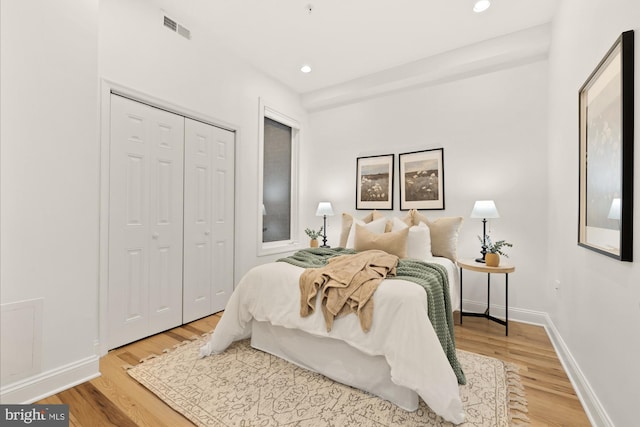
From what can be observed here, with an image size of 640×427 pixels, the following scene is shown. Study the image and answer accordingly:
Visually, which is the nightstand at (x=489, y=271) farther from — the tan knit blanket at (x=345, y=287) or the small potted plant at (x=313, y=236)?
the small potted plant at (x=313, y=236)

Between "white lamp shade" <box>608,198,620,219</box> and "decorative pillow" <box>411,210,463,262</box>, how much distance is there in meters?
1.75

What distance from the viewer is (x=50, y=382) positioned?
1.87 m

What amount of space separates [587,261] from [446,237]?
1.43 metres

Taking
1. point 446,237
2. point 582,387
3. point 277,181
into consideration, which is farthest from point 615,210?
point 277,181

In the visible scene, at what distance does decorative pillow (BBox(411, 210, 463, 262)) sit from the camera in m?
3.20

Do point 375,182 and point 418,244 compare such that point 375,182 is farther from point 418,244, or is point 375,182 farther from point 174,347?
point 174,347

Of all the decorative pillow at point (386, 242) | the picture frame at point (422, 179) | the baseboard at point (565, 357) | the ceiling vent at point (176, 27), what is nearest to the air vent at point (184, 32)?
the ceiling vent at point (176, 27)

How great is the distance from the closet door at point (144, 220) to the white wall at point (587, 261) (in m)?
3.24

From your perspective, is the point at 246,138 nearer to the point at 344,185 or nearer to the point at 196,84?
the point at 196,84

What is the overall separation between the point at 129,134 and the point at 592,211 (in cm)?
341

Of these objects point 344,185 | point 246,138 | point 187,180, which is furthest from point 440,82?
point 187,180

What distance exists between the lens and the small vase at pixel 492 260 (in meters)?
2.85

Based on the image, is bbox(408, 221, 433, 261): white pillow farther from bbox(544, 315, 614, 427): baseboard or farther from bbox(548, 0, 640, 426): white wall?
bbox(544, 315, 614, 427): baseboard

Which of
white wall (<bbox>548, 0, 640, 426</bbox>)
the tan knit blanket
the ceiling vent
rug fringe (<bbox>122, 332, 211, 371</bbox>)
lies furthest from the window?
white wall (<bbox>548, 0, 640, 426</bbox>)
